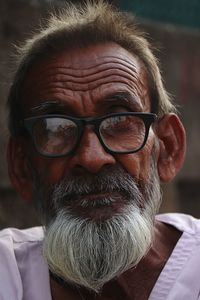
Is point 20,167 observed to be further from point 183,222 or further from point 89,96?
point 183,222

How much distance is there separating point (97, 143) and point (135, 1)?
8.53ft

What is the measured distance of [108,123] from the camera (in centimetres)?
246

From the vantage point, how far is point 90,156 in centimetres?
236

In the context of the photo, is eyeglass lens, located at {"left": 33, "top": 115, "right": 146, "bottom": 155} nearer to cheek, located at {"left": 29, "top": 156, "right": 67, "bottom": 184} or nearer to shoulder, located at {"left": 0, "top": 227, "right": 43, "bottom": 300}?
cheek, located at {"left": 29, "top": 156, "right": 67, "bottom": 184}

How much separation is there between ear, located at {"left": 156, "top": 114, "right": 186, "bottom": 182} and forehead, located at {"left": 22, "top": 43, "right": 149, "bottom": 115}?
0.19 meters

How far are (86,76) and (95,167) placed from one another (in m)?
0.39

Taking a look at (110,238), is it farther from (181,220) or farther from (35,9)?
(35,9)

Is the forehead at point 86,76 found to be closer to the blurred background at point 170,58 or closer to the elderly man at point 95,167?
the elderly man at point 95,167

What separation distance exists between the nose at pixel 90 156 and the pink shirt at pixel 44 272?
0.46 metres

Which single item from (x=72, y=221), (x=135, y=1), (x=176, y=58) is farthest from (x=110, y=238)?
(x=176, y=58)

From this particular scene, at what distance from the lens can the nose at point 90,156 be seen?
236 centimetres

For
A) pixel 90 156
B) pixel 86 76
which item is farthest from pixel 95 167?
pixel 86 76

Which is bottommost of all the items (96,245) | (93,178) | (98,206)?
(96,245)

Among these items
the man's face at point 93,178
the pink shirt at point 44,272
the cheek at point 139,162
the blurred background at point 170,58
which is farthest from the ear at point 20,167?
the blurred background at point 170,58
